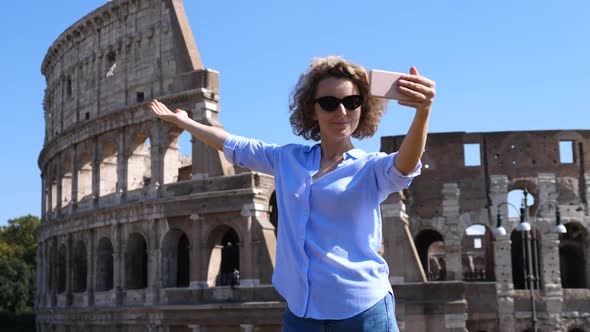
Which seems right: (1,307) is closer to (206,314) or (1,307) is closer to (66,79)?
(66,79)

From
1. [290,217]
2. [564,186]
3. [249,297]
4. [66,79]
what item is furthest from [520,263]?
[290,217]

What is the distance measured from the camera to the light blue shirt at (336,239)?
3.00 m

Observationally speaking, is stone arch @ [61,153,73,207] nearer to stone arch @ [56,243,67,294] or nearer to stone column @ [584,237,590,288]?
stone arch @ [56,243,67,294]

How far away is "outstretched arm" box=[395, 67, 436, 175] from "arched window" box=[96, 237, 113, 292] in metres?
28.0

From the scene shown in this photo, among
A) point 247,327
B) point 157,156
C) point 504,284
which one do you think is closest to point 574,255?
point 504,284

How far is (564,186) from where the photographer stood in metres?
30.5

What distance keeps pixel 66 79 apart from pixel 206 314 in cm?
1423

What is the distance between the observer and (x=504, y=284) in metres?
29.8

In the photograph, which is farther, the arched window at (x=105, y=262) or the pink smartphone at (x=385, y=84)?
the arched window at (x=105, y=262)

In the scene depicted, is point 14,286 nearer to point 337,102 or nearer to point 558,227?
point 558,227

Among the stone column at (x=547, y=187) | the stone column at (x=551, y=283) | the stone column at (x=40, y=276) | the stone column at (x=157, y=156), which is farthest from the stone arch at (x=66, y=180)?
the stone column at (x=551, y=283)

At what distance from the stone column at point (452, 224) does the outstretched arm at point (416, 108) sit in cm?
2786

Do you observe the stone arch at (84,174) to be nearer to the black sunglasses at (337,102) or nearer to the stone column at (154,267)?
the stone column at (154,267)

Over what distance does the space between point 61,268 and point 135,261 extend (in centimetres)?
640
